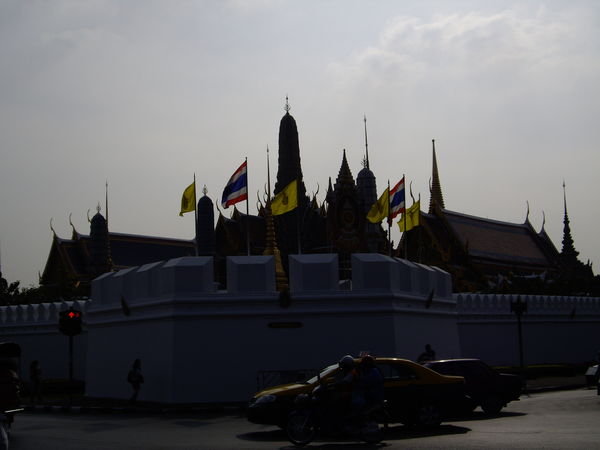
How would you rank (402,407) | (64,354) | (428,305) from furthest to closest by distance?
1. (64,354)
2. (428,305)
3. (402,407)

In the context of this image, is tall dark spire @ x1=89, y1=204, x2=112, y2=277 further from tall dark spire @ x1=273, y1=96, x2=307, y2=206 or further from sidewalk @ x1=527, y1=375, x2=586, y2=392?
sidewalk @ x1=527, y1=375, x2=586, y2=392

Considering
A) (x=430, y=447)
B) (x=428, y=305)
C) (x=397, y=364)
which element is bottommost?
(x=430, y=447)

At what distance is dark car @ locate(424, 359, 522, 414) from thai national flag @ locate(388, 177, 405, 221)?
676 inches

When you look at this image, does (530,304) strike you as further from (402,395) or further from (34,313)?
(402,395)

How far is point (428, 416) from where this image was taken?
17859 millimetres

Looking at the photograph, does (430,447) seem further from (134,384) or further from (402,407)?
(134,384)

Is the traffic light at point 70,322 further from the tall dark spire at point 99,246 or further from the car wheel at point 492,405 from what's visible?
the tall dark spire at point 99,246

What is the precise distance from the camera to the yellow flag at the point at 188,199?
123 ft

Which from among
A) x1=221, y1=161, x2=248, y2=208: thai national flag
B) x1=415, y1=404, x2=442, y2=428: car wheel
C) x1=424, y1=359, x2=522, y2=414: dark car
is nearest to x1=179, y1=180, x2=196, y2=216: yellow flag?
x1=221, y1=161, x2=248, y2=208: thai national flag

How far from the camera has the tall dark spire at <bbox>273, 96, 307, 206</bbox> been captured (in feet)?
235

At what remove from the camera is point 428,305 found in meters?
27.9

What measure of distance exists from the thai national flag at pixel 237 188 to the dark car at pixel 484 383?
15.1 m

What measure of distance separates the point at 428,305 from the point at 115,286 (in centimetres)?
857

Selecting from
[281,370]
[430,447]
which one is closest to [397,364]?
[430,447]
